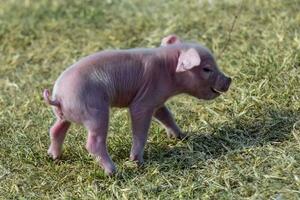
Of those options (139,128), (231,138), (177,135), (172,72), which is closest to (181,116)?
(177,135)

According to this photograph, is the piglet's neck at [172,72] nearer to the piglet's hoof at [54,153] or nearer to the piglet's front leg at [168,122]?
the piglet's front leg at [168,122]

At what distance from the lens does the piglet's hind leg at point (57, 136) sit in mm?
4355

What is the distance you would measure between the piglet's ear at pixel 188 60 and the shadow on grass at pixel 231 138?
54 centimetres

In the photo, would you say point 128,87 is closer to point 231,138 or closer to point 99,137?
point 99,137

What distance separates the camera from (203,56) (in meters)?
4.40

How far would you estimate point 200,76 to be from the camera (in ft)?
14.5

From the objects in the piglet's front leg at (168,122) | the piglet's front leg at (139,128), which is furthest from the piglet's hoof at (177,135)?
the piglet's front leg at (139,128)

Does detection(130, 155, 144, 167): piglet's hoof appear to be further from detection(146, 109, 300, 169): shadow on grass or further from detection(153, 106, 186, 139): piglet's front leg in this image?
detection(153, 106, 186, 139): piglet's front leg

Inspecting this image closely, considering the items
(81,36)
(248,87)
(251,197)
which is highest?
(251,197)

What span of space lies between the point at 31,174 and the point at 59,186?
250 millimetres

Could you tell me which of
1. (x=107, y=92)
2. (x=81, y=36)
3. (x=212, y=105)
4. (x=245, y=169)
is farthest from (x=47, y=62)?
(x=245, y=169)

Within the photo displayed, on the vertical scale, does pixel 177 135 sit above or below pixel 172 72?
below

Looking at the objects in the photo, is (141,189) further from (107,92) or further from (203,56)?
(203,56)

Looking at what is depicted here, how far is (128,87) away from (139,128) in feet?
0.85
